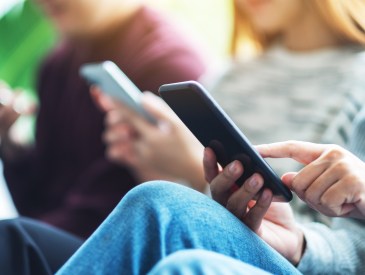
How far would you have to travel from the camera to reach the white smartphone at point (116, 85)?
0.91 meters

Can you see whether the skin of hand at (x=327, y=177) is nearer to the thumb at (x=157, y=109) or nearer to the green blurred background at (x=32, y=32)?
the thumb at (x=157, y=109)

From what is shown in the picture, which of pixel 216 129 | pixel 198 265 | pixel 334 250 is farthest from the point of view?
pixel 334 250

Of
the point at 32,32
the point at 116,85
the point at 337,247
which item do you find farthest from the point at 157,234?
the point at 32,32

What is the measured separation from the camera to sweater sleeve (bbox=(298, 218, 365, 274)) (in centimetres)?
65

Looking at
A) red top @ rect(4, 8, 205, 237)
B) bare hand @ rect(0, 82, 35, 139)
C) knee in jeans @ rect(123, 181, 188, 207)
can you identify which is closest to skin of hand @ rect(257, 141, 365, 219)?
knee in jeans @ rect(123, 181, 188, 207)

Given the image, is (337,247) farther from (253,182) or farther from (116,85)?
(116,85)

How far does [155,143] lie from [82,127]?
0.85ft

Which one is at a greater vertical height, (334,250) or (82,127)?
(82,127)

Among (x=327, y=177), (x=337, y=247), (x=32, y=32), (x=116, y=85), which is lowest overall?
(x=337, y=247)

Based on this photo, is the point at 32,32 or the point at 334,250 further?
the point at 32,32

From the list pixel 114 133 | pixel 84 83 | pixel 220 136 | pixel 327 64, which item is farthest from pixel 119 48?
pixel 220 136

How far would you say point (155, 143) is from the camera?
1.03 meters

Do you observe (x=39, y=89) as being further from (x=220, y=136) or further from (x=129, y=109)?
(x=220, y=136)

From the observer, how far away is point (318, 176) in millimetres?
566
